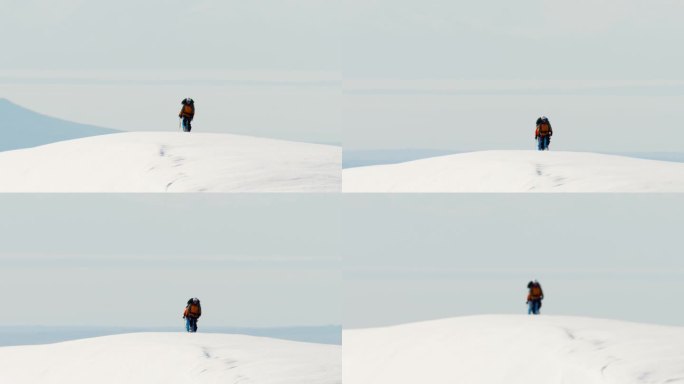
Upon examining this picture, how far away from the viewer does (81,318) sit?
1130 inches

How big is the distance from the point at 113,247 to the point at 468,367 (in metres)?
7.61

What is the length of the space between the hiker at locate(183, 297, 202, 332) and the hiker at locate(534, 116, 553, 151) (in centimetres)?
746

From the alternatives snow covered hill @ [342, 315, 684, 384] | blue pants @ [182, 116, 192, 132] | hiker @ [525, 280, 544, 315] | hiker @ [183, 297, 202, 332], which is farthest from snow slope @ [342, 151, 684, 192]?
hiker @ [183, 297, 202, 332]

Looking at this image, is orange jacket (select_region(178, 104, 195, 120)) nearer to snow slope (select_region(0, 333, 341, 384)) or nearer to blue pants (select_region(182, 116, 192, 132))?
blue pants (select_region(182, 116, 192, 132))

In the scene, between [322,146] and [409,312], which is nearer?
[409,312]

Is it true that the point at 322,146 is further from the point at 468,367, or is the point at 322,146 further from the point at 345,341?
the point at 468,367

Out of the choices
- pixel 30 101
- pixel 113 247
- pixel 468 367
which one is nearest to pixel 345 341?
pixel 468 367

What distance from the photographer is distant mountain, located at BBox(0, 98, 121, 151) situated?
2961cm

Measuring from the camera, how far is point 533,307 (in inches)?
1036

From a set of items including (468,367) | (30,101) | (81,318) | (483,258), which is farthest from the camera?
(30,101)

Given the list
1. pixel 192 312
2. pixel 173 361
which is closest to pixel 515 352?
pixel 173 361

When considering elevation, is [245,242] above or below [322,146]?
below

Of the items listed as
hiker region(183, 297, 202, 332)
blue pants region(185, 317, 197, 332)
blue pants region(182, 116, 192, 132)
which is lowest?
blue pants region(185, 317, 197, 332)

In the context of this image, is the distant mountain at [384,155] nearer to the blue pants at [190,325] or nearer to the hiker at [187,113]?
the hiker at [187,113]
